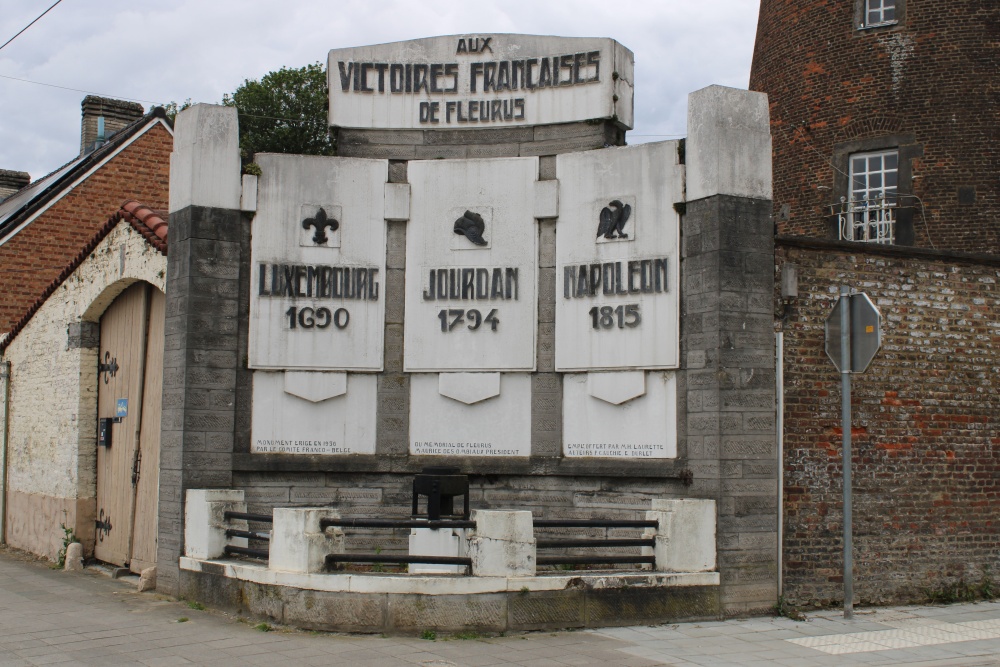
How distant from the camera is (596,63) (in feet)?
37.3

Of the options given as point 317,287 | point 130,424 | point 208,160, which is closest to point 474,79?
point 317,287

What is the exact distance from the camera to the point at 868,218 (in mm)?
17391

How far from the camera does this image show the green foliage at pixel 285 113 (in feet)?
120

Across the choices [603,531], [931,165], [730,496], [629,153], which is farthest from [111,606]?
[931,165]

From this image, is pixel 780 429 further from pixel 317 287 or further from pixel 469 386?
pixel 317 287

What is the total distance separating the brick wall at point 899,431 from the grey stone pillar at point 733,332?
45 centimetres

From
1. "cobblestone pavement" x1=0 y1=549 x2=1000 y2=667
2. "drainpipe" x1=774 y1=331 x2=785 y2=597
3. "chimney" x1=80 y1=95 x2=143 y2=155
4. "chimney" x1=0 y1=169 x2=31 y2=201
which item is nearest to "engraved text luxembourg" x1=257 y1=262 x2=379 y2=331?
"cobblestone pavement" x1=0 y1=549 x2=1000 y2=667

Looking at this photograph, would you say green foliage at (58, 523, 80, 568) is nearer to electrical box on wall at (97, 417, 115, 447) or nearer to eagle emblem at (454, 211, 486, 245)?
electrical box on wall at (97, 417, 115, 447)

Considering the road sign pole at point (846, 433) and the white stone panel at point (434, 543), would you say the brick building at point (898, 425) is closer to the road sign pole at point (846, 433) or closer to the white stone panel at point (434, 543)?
the road sign pole at point (846, 433)

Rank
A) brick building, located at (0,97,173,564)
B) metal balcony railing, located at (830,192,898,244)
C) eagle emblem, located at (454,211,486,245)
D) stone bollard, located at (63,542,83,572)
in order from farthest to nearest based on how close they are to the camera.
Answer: metal balcony railing, located at (830,192,898,244), stone bollard, located at (63,542,83,572), brick building, located at (0,97,173,564), eagle emblem, located at (454,211,486,245)

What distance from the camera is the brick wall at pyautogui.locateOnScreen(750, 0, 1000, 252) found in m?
16.7

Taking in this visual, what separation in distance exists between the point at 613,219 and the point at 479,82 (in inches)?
88.9

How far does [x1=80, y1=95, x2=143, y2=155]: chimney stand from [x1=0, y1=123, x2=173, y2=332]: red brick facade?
4454 millimetres

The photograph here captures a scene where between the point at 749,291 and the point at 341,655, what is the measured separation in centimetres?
499
